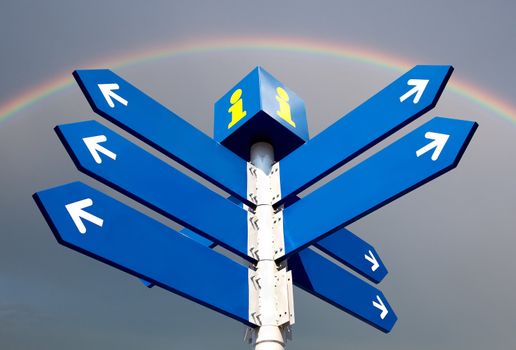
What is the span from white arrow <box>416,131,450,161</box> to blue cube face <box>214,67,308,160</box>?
1045 mm

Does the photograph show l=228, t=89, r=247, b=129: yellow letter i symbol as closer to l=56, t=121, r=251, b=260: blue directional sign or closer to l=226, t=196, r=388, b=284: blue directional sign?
l=226, t=196, r=388, b=284: blue directional sign

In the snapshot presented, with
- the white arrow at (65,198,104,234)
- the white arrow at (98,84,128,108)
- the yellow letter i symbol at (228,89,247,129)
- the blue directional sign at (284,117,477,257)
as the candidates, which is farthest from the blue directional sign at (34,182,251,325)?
the yellow letter i symbol at (228,89,247,129)

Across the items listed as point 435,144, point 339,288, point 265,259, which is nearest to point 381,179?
point 435,144

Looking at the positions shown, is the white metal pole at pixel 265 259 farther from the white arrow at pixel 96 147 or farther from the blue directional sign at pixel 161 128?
the white arrow at pixel 96 147

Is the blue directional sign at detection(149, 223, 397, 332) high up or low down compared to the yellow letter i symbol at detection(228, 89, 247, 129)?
down

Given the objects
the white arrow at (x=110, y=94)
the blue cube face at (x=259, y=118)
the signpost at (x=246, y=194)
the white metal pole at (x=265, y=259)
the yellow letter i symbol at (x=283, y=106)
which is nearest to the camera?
the signpost at (x=246, y=194)

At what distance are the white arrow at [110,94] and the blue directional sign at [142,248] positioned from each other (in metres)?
0.53

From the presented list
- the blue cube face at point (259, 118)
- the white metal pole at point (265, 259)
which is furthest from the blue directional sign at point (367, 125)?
the blue cube face at point (259, 118)

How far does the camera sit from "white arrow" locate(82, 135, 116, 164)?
7.25 ft

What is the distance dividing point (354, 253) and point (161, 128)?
145 cm

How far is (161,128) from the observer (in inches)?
104

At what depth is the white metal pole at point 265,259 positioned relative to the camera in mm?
2376

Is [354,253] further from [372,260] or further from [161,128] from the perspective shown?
[161,128]

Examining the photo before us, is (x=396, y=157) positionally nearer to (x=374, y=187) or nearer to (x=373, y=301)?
(x=374, y=187)
